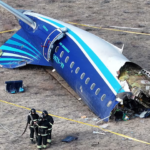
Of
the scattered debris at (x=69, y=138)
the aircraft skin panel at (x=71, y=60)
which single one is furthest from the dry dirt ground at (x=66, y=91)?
the aircraft skin panel at (x=71, y=60)

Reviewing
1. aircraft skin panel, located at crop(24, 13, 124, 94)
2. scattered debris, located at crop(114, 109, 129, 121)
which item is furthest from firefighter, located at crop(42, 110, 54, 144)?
scattered debris, located at crop(114, 109, 129, 121)

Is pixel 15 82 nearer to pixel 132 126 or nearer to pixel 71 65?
pixel 71 65

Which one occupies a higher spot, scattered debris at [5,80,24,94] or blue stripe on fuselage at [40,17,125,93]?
blue stripe on fuselage at [40,17,125,93]

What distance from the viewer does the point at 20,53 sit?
35.9 metres

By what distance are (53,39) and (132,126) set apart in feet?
30.7

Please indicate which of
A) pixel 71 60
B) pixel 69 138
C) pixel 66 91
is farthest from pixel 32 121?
pixel 66 91

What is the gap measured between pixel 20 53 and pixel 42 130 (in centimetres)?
1357

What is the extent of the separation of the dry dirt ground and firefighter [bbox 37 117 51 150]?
22.6 inches

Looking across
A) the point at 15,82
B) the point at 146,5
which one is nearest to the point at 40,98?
the point at 15,82

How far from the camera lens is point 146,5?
50062 millimetres

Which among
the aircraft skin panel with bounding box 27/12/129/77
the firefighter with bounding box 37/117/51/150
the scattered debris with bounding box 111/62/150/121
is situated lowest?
the firefighter with bounding box 37/117/51/150

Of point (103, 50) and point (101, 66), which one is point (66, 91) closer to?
point (103, 50)

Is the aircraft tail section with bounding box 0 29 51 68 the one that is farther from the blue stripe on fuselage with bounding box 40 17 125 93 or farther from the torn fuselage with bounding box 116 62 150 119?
the torn fuselage with bounding box 116 62 150 119

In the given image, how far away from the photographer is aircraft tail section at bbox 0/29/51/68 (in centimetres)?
3466
